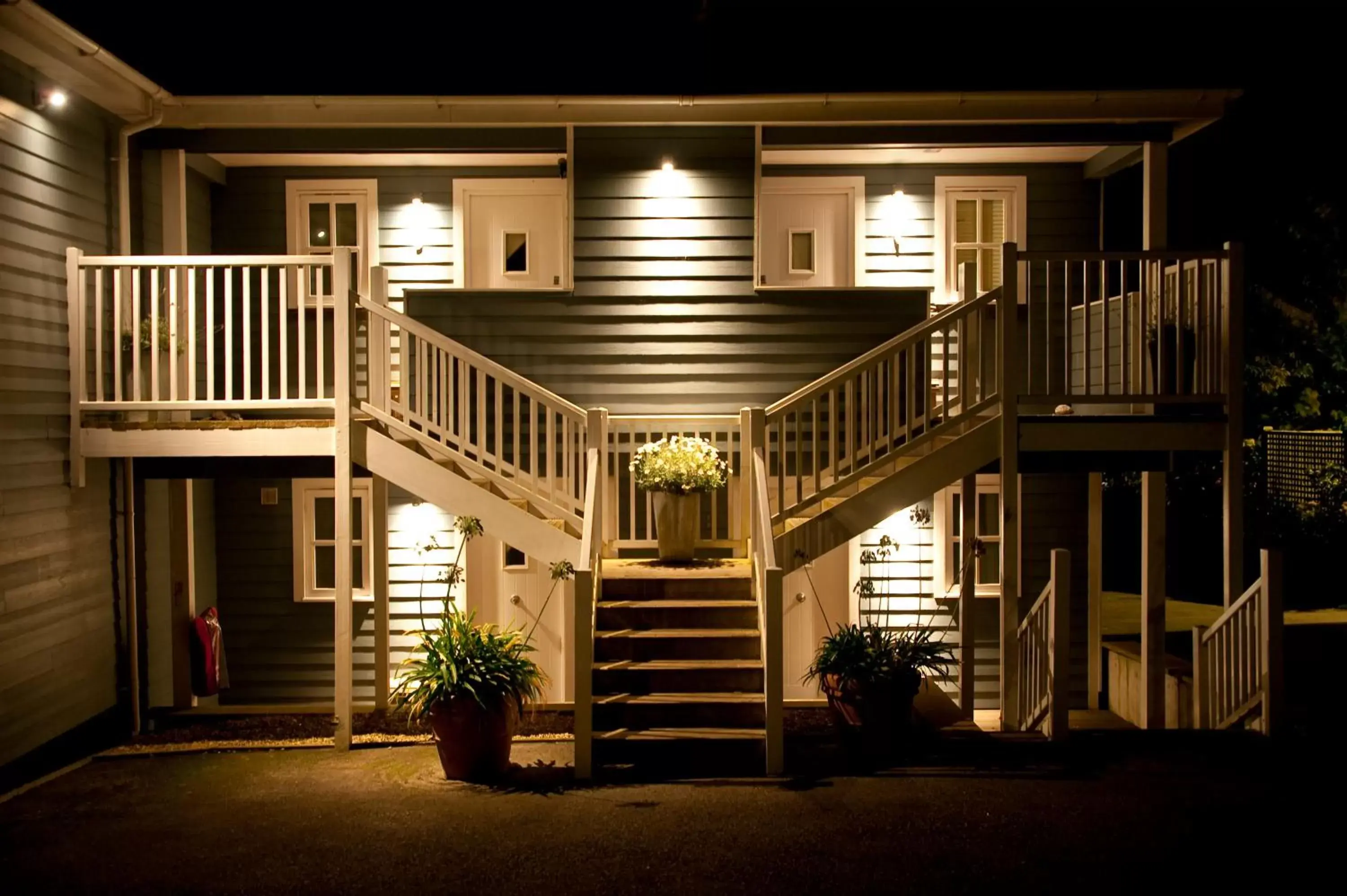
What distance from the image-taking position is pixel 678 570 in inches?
356

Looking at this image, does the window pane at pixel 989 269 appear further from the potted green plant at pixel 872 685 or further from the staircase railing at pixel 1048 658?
the potted green plant at pixel 872 685

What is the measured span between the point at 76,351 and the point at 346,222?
4028mm

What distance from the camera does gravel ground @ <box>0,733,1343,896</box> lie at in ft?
18.6

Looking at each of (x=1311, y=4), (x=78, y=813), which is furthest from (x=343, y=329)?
(x=1311, y=4)

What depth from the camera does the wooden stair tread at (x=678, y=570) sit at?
8.74m

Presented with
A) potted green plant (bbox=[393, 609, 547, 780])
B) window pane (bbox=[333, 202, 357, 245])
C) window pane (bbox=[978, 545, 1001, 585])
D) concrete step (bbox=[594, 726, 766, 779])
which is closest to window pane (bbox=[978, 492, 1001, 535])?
window pane (bbox=[978, 545, 1001, 585])

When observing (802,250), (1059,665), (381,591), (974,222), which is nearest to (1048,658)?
(1059,665)

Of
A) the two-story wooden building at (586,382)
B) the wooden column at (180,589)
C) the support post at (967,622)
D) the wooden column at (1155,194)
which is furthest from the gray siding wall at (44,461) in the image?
the wooden column at (1155,194)

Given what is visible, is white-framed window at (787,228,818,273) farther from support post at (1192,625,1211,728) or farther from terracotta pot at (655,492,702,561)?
support post at (1192,625,1211,728)

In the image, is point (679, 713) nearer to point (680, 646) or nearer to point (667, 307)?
point (680, 646)

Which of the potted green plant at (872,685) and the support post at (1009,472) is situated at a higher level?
the support post at (1009,472)

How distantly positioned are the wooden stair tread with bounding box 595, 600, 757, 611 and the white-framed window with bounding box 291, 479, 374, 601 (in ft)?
13.6

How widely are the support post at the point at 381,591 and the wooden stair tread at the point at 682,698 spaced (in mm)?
2578

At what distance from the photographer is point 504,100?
32.6ft
